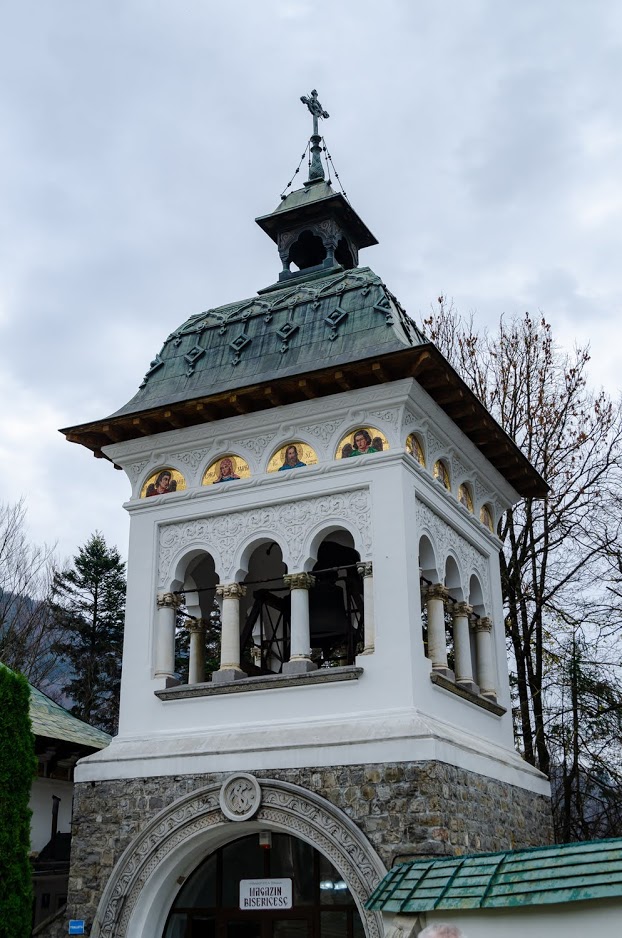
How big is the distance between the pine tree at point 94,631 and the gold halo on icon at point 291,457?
1897 cm

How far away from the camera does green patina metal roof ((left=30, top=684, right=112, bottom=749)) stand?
14.6m

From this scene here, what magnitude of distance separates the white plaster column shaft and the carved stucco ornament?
10.1ft

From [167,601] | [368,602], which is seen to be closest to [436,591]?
[368,602]

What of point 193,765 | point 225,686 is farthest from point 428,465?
point 193,765

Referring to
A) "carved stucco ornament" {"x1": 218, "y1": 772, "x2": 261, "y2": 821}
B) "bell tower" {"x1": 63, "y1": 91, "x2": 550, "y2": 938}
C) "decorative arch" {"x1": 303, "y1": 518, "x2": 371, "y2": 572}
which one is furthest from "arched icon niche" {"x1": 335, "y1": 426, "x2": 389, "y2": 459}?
"carved stucco ornament" {"x1": 218, "y1": 772, "x2": 261, "y2": 821}

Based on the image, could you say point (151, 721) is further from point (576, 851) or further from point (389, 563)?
point (576, 851)

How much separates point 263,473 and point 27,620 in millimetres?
16395

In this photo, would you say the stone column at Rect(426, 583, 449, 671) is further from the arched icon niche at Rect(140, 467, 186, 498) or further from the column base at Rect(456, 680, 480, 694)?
the arched icon niche at Rect(140, 467, 186, 498)

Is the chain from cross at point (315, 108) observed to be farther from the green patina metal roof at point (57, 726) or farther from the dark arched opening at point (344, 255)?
the green patina metal roof at point (57, 726)

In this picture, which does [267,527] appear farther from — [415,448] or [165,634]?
[415,448]

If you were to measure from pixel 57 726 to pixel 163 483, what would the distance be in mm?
4847

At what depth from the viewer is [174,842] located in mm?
10812

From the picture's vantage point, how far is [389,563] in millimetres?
10969

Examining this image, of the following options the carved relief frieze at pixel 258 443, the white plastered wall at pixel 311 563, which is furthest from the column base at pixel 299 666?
the carved relief frieze at pixel 258 443
